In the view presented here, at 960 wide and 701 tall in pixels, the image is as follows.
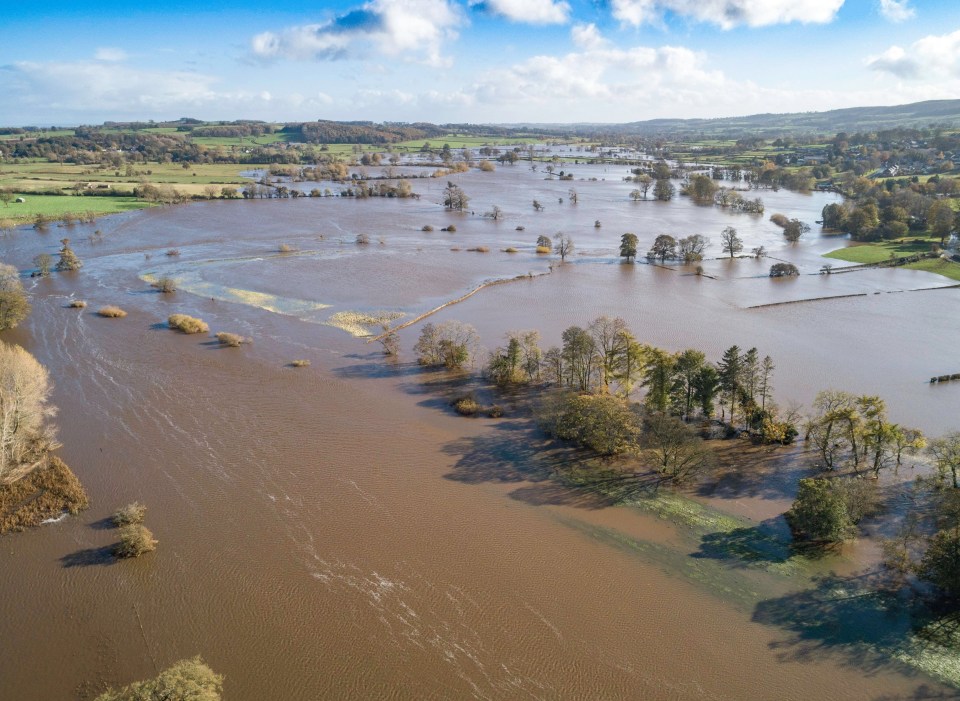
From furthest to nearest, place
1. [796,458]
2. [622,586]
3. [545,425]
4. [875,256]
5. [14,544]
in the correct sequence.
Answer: [875,256]
[545,425]
[796,458]
[14,544]
[622,586]

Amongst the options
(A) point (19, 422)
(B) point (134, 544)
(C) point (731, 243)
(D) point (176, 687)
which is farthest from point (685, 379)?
(C) point (731, 243)

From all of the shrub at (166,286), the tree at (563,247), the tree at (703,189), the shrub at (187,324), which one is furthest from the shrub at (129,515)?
the tree at (703,189)

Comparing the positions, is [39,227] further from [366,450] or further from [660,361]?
[660,361]

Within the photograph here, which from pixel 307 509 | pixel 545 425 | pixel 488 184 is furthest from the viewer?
pixel 488 184

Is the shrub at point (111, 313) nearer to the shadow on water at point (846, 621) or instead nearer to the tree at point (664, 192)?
the shadow on water at point (846, 621)

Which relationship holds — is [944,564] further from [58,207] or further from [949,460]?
[58,207]

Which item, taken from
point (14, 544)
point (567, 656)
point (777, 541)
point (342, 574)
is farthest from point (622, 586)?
point (14, 544)

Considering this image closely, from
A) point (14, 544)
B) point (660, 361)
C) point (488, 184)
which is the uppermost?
point (488, 184)
